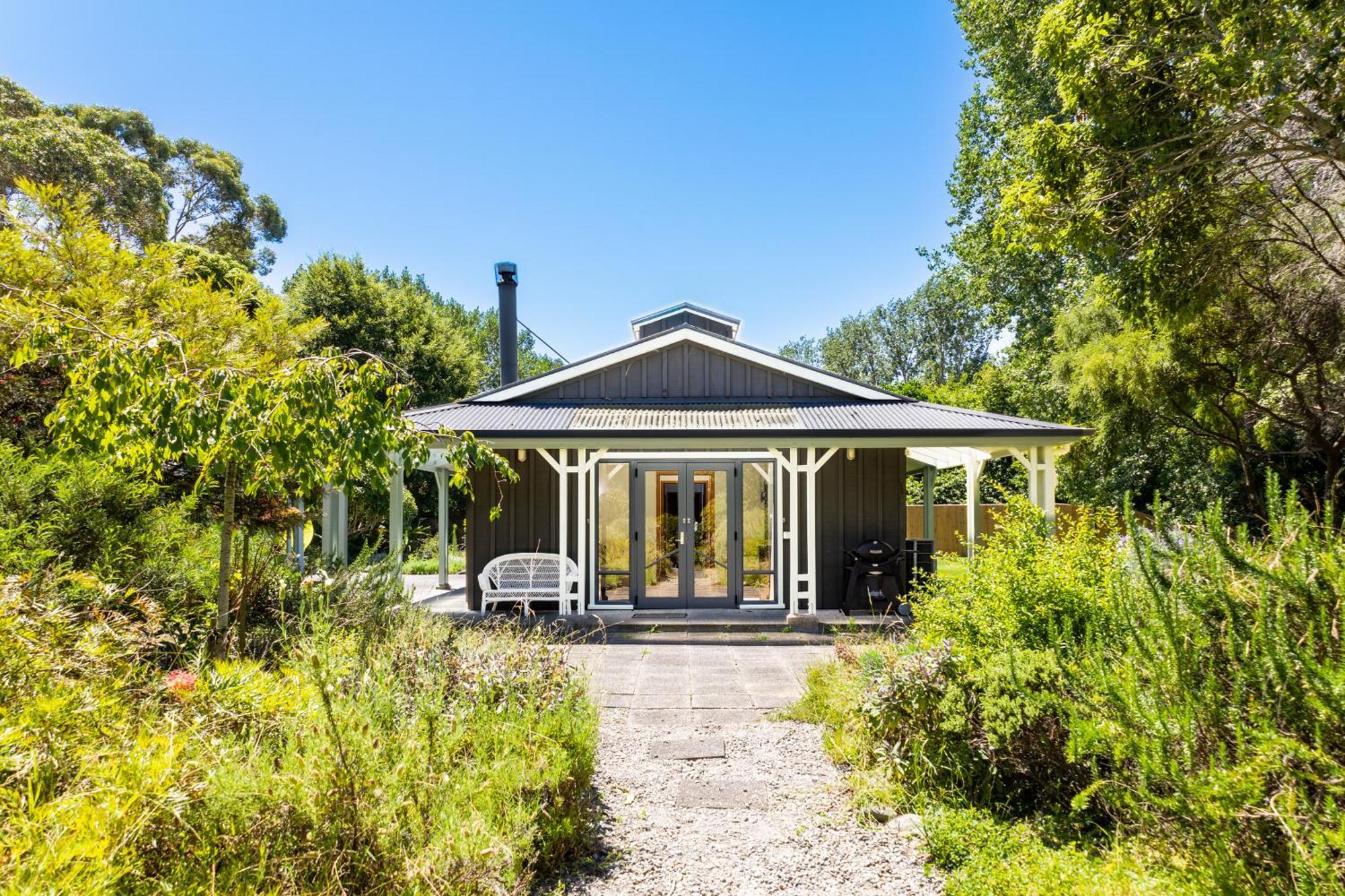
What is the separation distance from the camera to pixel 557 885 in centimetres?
291

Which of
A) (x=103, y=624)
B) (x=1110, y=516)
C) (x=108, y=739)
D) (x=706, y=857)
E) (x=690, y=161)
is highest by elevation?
(x=690, y=161)

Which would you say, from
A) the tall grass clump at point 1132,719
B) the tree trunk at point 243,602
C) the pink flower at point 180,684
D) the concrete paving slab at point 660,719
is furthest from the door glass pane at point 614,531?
the pink flower at point 180,684

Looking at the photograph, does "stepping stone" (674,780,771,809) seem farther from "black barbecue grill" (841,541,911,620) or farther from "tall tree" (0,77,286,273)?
"tall tree" (0,77,286,273)

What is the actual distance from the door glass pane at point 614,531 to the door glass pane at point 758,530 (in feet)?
6.07

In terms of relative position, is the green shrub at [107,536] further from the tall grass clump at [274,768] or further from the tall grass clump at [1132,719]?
the tall grass clump at [1132,719]

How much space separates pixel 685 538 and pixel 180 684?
25.1 ft

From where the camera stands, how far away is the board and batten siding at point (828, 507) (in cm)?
1054

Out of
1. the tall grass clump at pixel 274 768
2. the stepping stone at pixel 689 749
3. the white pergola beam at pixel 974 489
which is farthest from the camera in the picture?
the white pergola beam at pixel 974 489

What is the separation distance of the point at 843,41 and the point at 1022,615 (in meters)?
11.5

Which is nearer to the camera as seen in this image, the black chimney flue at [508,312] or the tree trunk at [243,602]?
the tree trunk at [243,602]

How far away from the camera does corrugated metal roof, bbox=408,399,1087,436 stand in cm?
904

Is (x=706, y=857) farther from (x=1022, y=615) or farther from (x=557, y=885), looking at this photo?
(x=1022, y=615)

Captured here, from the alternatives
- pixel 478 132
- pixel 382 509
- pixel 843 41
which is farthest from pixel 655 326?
pixel 382 509

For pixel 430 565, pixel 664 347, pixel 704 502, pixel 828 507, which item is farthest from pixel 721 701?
pixel 430 565
